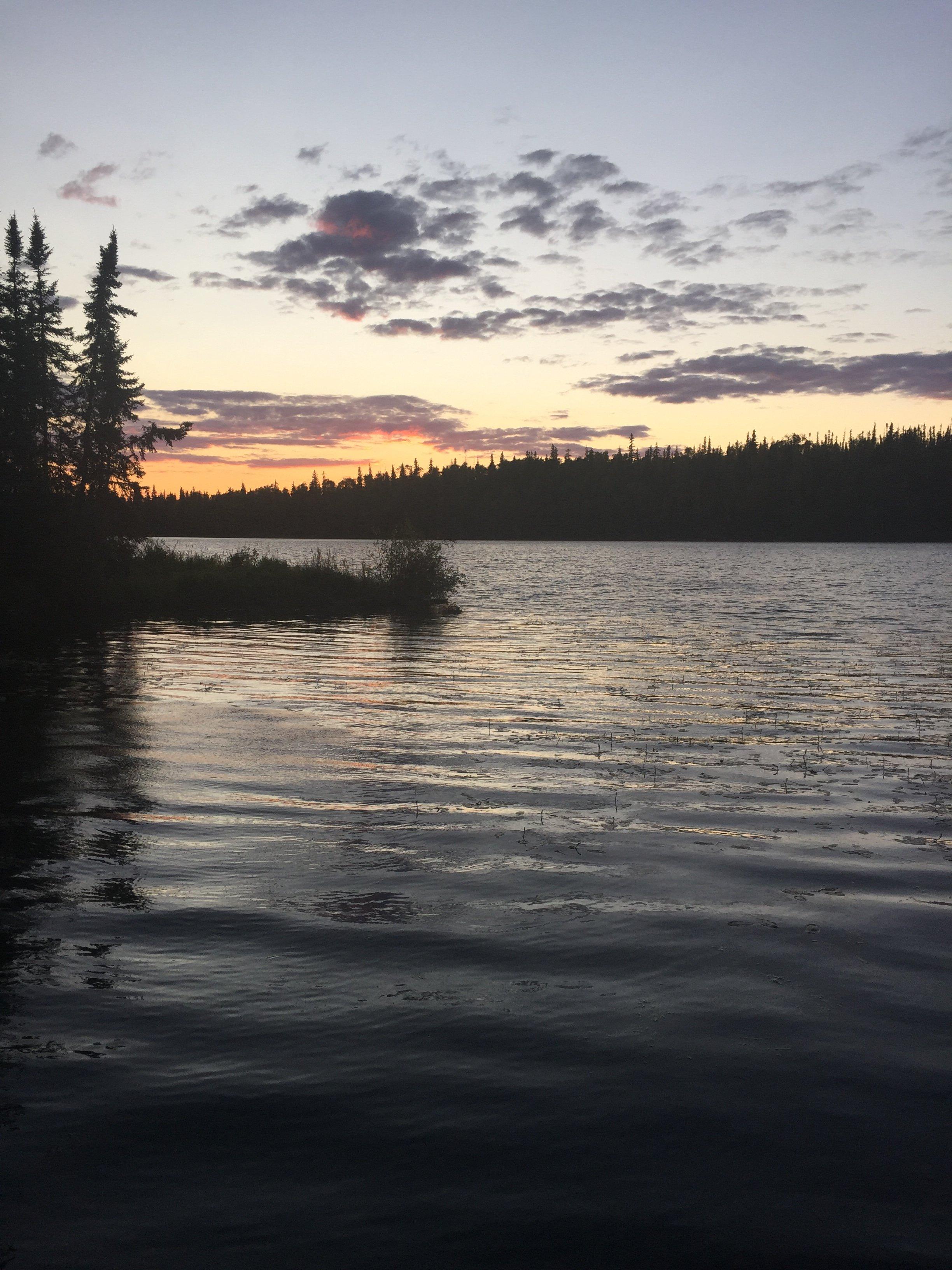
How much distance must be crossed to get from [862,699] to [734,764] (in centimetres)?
733

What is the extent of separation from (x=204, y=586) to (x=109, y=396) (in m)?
13.8

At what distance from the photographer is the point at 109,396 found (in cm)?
4894

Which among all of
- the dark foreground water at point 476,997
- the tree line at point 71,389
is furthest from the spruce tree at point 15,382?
the dark foreground water at point 476,997

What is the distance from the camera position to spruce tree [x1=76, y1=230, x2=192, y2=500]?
4694cm

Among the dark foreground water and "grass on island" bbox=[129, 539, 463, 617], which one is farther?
"grass on island" bbox=[129, 539, 463, 617]

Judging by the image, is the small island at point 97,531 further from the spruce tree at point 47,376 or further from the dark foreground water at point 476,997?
the dark foreground water at point 476,997

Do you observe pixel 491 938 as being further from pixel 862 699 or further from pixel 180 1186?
pixel 862 699

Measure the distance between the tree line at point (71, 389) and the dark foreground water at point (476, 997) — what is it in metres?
30.0

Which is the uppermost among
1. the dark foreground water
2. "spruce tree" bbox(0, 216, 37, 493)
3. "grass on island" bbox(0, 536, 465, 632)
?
"spruce tree" bbox(0, 216, 37, 493)

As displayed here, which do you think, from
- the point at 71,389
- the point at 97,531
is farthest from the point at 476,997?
the point at 71,389

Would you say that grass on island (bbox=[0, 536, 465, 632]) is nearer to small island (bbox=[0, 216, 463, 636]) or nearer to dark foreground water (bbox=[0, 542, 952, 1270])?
small island (bbox=[0, 216, 463, 636])

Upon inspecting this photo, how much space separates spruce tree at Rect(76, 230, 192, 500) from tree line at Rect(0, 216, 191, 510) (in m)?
0.04

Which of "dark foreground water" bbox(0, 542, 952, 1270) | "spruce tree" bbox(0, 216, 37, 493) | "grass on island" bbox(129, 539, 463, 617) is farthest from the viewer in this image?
"grass on island" bbox(129, 539, 463, 617)

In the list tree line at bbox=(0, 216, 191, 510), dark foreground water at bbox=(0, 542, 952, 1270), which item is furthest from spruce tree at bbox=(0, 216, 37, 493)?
dark foreground water at bbox=(0, 542, 952, 1270)
